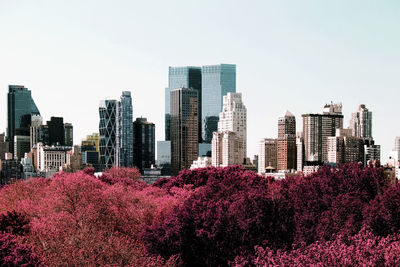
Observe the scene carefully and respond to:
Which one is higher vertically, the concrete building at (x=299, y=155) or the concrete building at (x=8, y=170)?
the concrete building at (x=299, y=155)

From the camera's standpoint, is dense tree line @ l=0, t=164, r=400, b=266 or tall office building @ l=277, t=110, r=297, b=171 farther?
tall office building @ l=277, t=110, r=297, b=171

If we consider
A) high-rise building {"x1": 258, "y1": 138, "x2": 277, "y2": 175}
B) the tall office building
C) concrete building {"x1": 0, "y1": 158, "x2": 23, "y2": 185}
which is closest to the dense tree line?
the tall office building

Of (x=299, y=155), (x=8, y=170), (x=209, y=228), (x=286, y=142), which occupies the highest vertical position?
(x=286, y=142)

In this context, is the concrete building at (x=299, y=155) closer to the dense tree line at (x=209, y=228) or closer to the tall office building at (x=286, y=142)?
the tall office building at (x=286, y=142)

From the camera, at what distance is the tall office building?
186500mm

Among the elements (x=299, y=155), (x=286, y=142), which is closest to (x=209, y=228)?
(x=286, y=142)

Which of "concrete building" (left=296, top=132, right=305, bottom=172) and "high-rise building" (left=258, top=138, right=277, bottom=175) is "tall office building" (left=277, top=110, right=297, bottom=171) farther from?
"high-rise building" (left=258, top=138, right=277, bottom=175)

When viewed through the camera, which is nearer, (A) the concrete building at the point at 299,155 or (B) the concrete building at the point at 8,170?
(B) the concrete building at the point at 8,170

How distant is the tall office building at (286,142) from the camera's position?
186m

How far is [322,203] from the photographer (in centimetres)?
4969

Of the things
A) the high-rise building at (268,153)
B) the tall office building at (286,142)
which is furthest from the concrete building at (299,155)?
the high-rise building at (268,153)

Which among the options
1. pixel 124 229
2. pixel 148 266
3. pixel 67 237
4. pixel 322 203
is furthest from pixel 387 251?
pixel 322 203

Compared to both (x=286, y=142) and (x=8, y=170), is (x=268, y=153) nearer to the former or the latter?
(x=286, y=142)

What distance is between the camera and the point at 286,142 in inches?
7352
